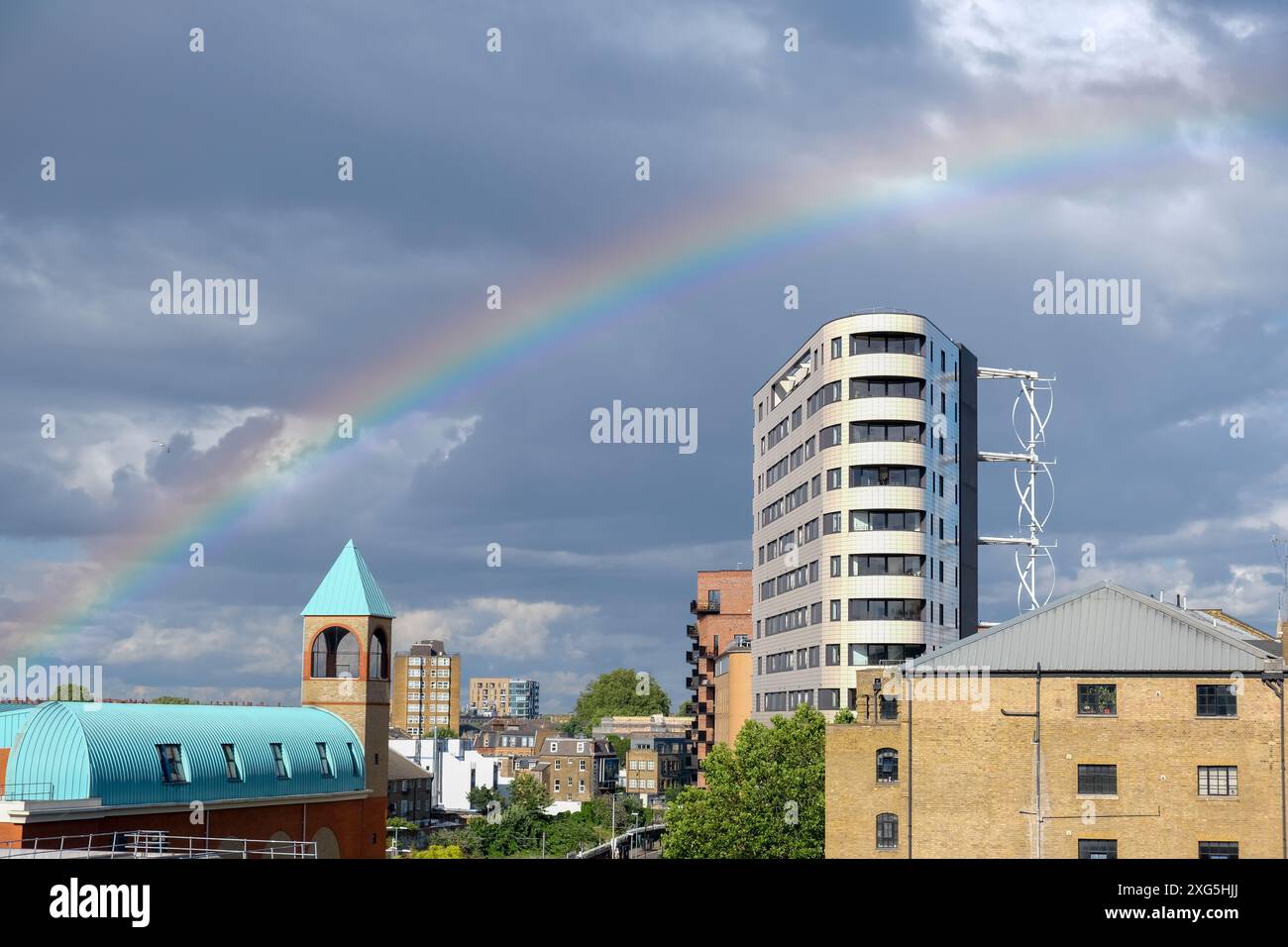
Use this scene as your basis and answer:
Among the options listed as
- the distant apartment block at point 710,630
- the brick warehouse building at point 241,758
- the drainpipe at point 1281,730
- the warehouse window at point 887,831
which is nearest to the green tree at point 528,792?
the distant apartment block at point 710,630

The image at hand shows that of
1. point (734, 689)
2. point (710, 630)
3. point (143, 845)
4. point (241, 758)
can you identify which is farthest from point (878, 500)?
point (710, 630)

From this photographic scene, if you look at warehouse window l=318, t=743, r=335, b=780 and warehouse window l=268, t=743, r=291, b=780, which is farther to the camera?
warehouse window l=318, t=743, r=335, b=780

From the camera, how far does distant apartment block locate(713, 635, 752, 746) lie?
131500 millimetres

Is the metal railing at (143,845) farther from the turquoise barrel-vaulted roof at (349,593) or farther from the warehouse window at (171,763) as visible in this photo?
the turquoise barrel-vaulted roof at (349,593)

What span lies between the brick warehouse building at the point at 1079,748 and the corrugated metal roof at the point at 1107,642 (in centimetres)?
7

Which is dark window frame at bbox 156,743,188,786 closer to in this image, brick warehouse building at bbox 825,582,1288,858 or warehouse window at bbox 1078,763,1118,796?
brick warehouse building at bbox 825,582,1288,858

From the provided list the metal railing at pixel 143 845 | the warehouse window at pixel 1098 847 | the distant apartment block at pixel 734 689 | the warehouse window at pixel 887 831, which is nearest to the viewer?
the metal railing at pixel 143 845

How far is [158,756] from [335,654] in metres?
22.2

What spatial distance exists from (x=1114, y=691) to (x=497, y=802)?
114600mm

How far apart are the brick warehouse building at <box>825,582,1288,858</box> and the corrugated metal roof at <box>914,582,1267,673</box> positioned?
7 centimetres

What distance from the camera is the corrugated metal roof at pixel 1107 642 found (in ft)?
213

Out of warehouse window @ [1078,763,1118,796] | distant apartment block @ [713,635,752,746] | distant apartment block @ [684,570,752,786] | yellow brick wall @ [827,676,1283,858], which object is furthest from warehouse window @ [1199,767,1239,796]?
distant apartment block @ [684,570,752,786]
